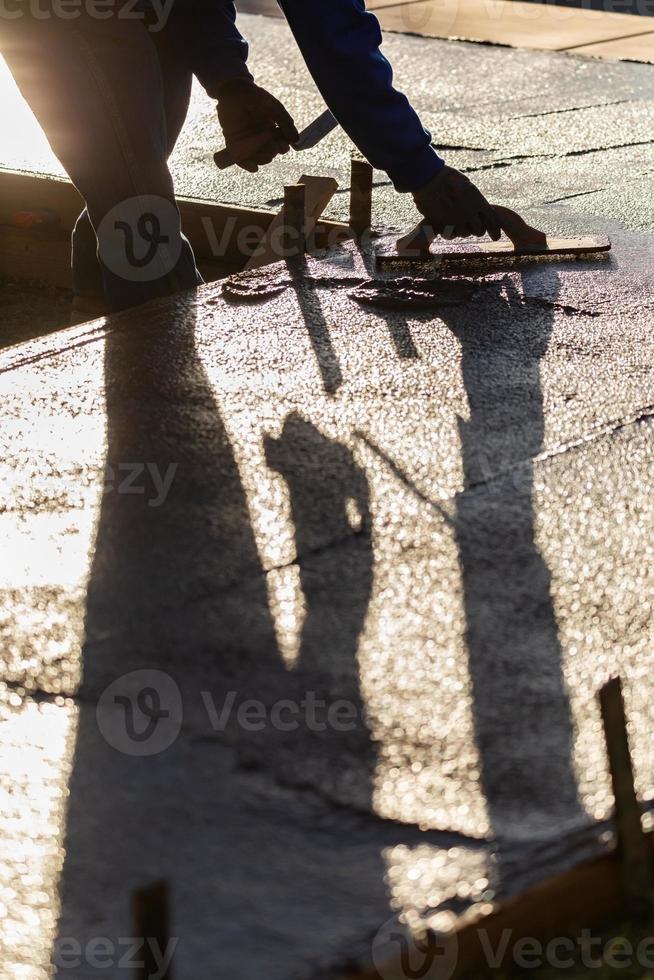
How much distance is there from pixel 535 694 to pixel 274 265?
196cm

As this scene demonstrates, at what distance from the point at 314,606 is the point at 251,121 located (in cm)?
186

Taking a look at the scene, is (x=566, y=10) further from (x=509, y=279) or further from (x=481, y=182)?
(x=509, y=279)

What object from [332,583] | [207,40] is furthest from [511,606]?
[207,40]

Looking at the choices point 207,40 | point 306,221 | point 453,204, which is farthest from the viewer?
point 306,221

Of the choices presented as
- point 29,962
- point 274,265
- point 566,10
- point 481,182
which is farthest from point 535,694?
point 566,10

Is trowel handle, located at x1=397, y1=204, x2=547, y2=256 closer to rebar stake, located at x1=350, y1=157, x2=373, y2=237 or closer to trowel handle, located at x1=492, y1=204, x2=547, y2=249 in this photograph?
trowel handle, located at x1=492, y1=204, x2=547, y2=249

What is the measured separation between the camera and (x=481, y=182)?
4336 mm

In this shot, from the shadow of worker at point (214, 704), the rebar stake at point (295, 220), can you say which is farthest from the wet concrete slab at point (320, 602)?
the rebar stake at point (295, 220)

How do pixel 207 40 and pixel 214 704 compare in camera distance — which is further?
pixel 207 40

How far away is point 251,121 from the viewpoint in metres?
3.42

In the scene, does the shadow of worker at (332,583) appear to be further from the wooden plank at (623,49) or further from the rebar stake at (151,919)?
the wooden plank at (623,49)

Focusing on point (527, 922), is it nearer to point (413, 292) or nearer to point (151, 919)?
point (151, 919)

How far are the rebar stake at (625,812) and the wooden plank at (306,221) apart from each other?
2.38 metres

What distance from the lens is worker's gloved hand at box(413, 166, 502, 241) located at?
314cm
